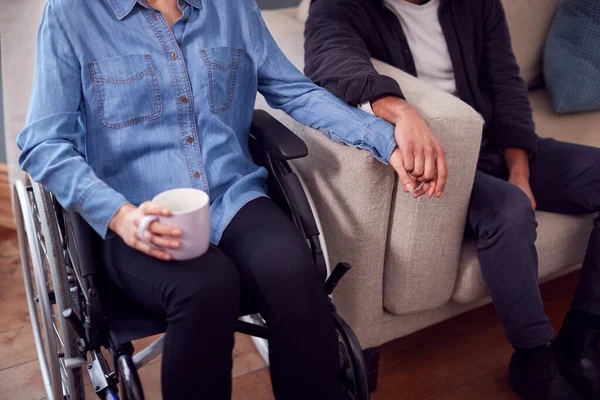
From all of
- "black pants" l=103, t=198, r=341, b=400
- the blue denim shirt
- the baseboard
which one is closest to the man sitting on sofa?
the blue denim shirt

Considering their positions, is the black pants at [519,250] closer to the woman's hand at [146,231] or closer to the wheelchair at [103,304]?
the wheelchair at [103,304]

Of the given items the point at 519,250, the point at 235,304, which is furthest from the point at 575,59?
the point at 235,304

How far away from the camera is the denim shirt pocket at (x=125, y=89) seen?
→ 3.53ft

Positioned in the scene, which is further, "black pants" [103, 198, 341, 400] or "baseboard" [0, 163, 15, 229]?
"baseboard" [0, 163, 15, 229]

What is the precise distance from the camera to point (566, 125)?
6.16ft

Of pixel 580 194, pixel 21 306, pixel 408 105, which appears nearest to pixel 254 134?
pixel 408 105

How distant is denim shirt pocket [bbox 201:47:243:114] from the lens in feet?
3.78

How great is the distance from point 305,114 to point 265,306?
40cm

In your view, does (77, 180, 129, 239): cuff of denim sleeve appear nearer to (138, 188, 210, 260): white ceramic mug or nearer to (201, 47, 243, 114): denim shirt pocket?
(138, 188, 210, 260): white ceramic mug

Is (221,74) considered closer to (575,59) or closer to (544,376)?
(544,376)

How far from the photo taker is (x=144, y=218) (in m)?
0.90

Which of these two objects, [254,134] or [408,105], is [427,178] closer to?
[408,105]

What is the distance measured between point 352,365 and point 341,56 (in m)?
0.61

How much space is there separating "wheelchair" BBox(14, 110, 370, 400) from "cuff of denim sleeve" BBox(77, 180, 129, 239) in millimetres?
36
